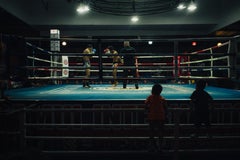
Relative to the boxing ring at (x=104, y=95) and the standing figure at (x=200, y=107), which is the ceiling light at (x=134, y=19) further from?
the standing figure at (x=200, y=107)

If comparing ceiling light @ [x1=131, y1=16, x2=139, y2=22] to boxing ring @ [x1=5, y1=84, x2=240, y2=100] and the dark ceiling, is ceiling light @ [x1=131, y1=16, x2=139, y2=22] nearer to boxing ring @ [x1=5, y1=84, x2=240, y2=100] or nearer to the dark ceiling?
the dark ceiling

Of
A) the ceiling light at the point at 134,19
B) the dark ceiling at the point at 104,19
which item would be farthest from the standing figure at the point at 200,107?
the ceiling light at the point at 134,19

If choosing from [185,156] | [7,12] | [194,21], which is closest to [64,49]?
[7,12]

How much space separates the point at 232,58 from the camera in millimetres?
4457

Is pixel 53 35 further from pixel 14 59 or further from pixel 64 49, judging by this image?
pixel 14 59

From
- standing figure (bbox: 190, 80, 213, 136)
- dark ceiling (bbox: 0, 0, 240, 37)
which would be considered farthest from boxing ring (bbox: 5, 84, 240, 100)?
dark ceiling (bbox: 0, 0, 240, 37)

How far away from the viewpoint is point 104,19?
1137 centimetres

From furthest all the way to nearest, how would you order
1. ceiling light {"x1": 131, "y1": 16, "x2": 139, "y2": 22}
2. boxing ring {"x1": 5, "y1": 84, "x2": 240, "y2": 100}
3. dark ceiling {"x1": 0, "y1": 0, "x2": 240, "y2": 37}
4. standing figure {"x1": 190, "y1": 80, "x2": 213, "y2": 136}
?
ceiling light {"x1": 131, "y1": 16, "x2": 139, "y2": 22}, dark ceiling {"x1": 0, "y1": 0, "x2": 240, "y2": 37}, boxing ring {"x1": 5, "y1": 84, "x2": 240, "y2": 100}, standing figure {"x1": 190, "y1": 80, "x2": 213, "y2": 136}

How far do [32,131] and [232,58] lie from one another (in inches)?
150

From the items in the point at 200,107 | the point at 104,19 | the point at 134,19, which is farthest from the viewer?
the point at 104,19

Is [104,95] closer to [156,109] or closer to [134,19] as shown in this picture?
[156,109]

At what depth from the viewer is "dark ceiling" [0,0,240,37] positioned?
10.5m

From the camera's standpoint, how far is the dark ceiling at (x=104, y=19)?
1053 cm

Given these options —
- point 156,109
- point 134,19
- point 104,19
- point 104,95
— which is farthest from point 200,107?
point 104,19
